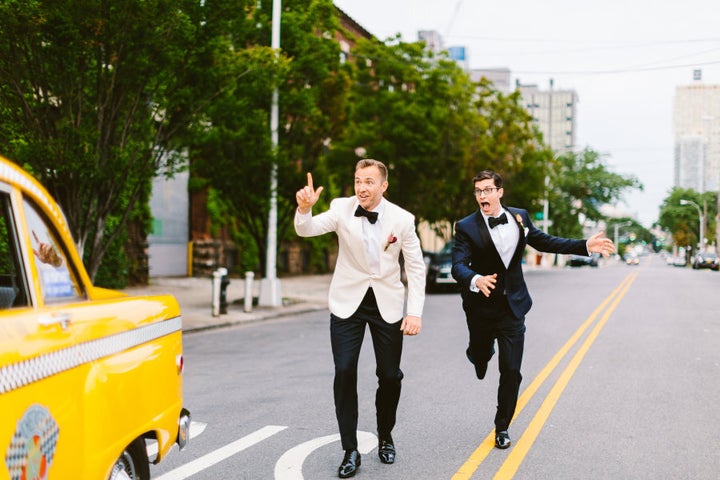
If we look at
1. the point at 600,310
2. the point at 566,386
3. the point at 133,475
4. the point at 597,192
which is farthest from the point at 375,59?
the point at 597,192

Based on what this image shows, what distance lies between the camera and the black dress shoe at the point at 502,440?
5832mm

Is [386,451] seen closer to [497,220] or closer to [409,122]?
[497,220]

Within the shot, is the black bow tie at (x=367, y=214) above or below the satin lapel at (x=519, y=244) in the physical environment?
above

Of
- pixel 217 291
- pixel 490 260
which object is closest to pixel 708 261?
pixel 217 291

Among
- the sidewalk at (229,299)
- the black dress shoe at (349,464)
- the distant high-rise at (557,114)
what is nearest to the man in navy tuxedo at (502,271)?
the black dress shoe at (349,464)

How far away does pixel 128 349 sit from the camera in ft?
11.1

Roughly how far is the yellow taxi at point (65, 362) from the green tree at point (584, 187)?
69.5 metres

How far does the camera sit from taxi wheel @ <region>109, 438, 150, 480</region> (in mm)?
3422

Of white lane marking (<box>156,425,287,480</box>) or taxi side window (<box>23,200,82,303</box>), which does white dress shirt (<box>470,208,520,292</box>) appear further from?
taxi side window (<box>23,200,82,303</box>)

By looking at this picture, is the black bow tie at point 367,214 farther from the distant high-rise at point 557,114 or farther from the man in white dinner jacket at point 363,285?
the distant high-rise at point 557,114

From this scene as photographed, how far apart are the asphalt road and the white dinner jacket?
111 cm

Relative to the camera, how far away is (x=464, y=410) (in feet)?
23.5

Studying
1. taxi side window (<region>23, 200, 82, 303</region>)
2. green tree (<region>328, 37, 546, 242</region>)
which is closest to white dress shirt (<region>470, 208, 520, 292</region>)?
taxi side window (<region>23, 200, 82, 303</region>)

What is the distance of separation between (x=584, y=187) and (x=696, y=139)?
86.3m
